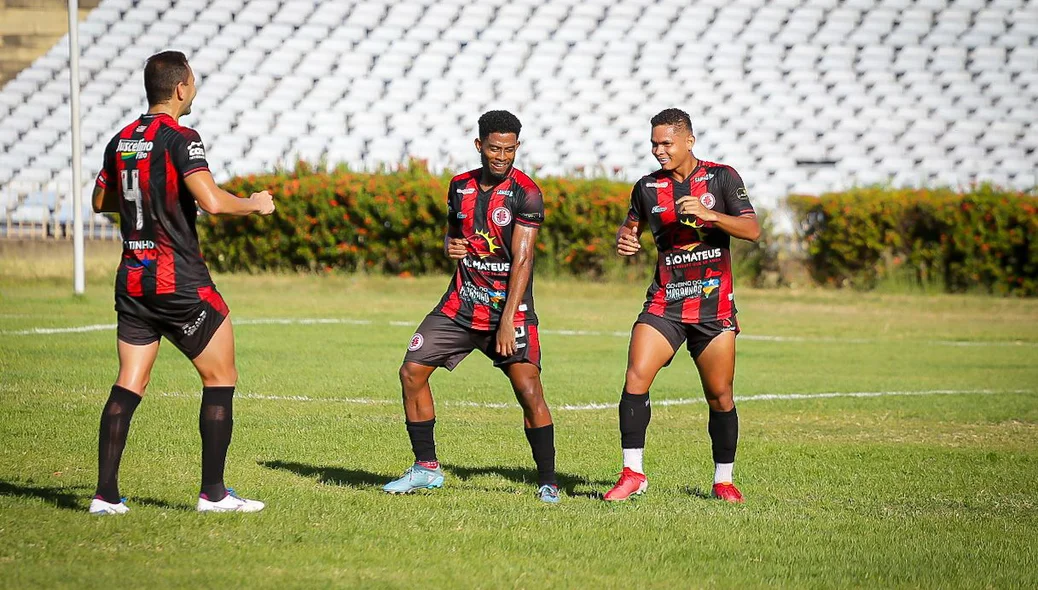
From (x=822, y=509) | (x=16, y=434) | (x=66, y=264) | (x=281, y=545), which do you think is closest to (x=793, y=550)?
(x=822, y=509)

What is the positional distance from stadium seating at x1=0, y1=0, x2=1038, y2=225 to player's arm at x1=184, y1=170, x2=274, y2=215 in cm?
2388

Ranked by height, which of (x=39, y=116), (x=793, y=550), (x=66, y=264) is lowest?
(x=793, y=550)

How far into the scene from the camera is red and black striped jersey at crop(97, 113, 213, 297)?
228 inches

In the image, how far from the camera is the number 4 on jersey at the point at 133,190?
19.1 feet

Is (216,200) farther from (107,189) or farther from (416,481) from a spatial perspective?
(416,481)

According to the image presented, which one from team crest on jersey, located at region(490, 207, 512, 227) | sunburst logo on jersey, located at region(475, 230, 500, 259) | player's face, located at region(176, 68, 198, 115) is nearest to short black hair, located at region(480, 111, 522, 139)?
team crest on jersey, located at region(490, 207, 512, 227)

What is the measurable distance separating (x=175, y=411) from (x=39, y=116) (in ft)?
80.7

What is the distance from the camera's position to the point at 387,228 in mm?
23578

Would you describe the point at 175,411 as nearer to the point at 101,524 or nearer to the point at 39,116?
the point at 101,524

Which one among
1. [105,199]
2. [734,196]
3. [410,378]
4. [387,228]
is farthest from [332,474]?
[387,228]

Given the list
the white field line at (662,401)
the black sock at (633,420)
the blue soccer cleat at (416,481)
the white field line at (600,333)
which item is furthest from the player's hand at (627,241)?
the white field line at (600,333)

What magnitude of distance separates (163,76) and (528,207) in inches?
75.9

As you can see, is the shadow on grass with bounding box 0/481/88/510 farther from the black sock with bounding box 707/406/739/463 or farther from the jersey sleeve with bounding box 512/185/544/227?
the black sock with bounding box 707/406/739/463

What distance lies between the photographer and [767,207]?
81.0ft
